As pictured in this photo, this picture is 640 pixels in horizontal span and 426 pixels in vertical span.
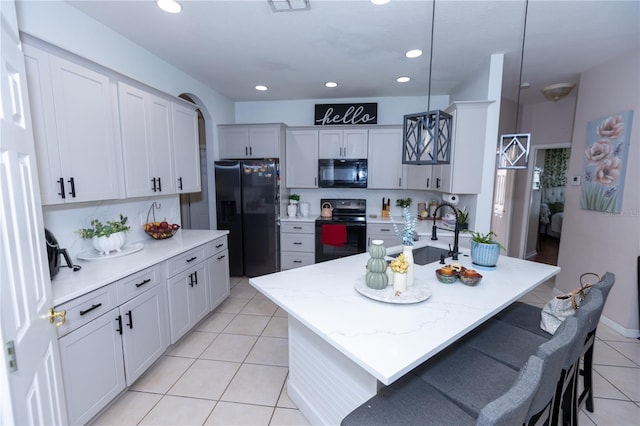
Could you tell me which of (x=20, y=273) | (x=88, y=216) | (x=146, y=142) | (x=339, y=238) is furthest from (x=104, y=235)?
(x=339, y=238)

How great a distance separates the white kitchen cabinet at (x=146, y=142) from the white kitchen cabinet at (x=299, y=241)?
1729 mm

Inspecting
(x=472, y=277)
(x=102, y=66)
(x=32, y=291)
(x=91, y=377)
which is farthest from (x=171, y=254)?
(x=472, y=277)

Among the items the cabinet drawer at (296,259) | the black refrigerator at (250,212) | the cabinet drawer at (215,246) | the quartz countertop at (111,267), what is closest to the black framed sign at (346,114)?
the black refrigerator at (250,212)

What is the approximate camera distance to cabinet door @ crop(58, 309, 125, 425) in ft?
5.05

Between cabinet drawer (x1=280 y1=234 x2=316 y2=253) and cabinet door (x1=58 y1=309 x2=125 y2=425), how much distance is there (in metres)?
2.50

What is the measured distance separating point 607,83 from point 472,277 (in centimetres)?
301

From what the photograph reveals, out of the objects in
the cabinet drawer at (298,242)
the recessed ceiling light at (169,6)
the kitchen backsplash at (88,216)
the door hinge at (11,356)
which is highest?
the recessed ceiling light at (169,6)

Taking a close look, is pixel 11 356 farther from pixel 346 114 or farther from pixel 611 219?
pixel 611 219

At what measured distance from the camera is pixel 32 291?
1072 mm

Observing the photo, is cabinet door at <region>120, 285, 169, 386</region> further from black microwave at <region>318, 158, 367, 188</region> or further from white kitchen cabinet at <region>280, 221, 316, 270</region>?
black microwave at <region>318, 158, 367, 188</region>

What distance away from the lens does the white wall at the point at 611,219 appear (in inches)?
106

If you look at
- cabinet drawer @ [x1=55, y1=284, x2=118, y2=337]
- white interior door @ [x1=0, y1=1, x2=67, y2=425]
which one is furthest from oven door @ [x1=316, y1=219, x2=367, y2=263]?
white interior door @ [x1=0, y1=1, x2=67, y2=425]

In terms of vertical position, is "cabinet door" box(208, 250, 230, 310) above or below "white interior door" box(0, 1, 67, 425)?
below

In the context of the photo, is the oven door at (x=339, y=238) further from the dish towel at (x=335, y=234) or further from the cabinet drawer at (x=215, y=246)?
the cabinet drawer at (x=215, y=246)
